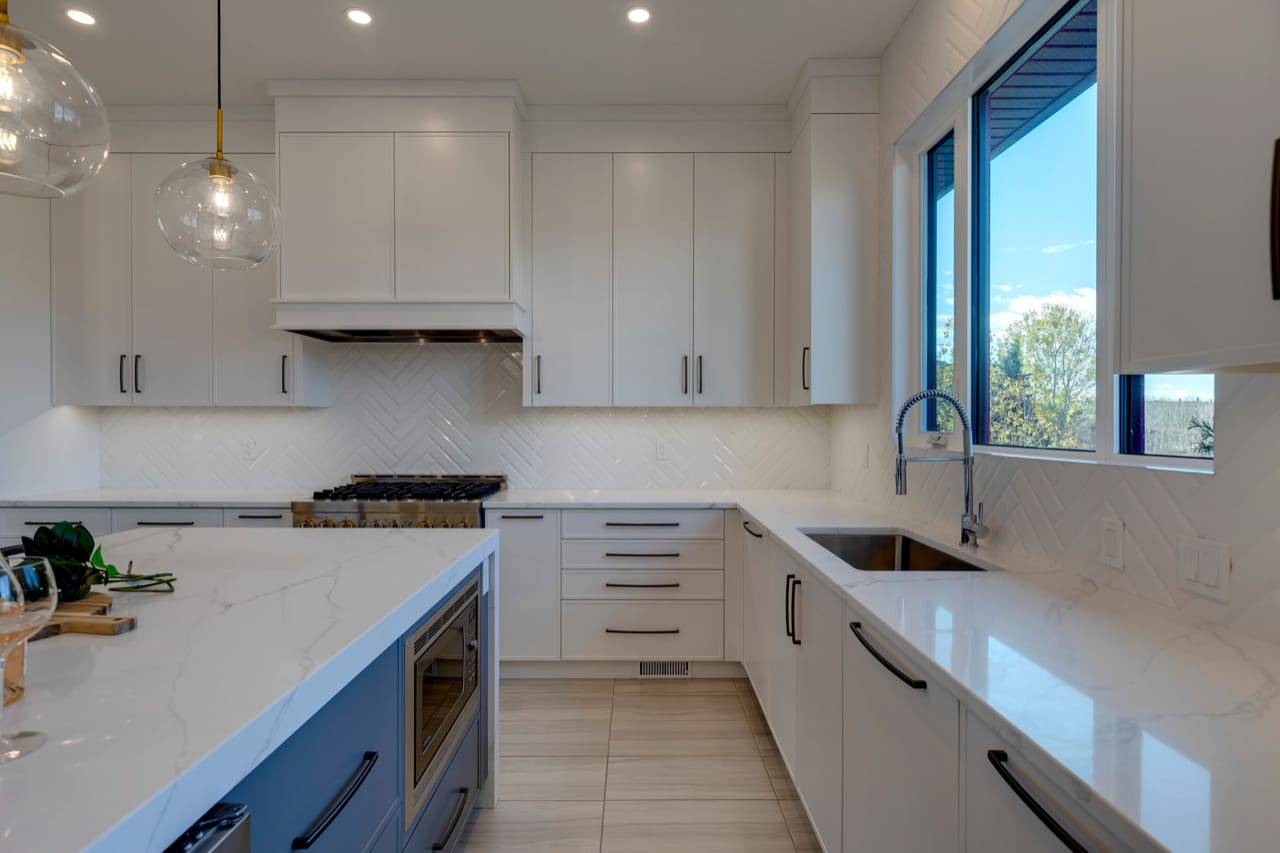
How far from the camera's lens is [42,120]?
3.61 feet

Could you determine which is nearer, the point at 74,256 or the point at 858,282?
the point at 858,282

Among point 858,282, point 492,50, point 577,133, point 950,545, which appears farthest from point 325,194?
point 950,545

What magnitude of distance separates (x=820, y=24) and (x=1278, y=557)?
2.41 m

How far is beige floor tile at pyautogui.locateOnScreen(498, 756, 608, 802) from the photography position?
2.20 metres

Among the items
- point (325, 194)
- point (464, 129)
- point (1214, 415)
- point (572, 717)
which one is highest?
point (464, 129)

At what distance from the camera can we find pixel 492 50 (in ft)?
9.23

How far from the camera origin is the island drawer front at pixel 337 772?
2.78 feet

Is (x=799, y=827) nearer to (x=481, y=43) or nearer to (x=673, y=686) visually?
(x=673, y=686)

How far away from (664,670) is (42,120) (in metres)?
2.90

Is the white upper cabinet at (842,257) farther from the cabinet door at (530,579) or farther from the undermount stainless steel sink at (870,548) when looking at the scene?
the cabinet door at (530,579)

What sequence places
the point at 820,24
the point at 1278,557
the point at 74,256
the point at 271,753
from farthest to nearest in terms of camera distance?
the point at 74,256 < the point at 820,24 < the point at 1278,557 < the point at 271,753

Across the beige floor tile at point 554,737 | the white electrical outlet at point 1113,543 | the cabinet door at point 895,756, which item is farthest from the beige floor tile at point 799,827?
the white electrical outlet at point 1113,543

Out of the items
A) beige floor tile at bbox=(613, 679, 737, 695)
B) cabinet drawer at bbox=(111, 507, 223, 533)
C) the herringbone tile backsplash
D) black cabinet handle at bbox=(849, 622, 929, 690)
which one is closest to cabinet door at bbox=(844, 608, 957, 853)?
black cabinet handle at bbox=(849, 622, 929, 690)

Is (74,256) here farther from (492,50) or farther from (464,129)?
(492,50)
